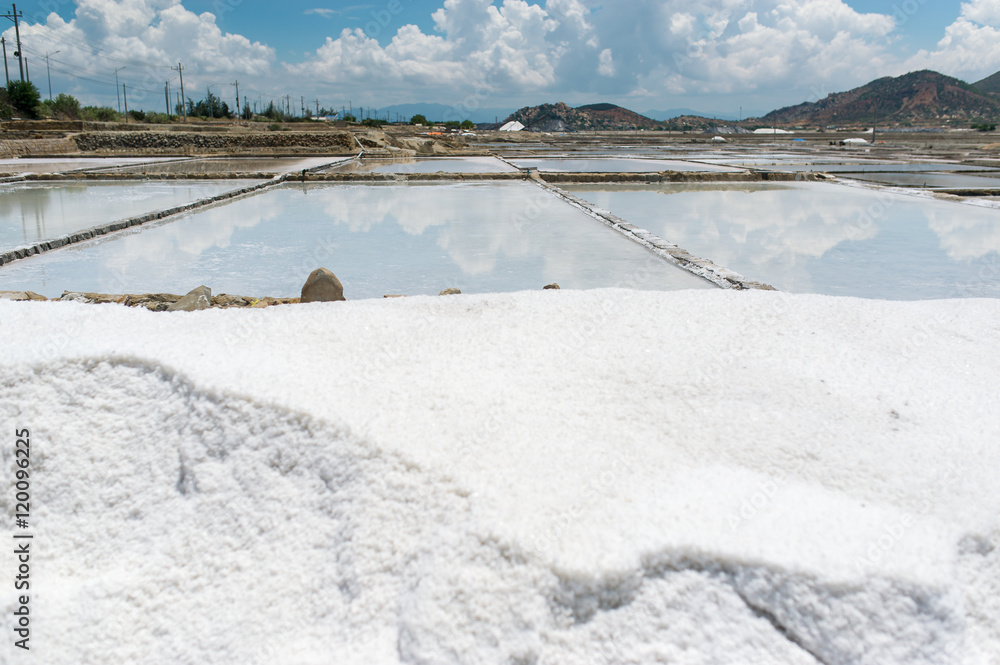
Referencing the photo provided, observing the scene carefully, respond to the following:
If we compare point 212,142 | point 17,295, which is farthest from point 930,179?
point 212,142

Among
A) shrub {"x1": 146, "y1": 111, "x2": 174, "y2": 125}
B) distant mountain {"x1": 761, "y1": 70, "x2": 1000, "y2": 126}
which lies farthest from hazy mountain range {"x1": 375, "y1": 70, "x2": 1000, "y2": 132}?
shrub {"x1": 146, "y1": 111, "x2": 174, "y2": 125}

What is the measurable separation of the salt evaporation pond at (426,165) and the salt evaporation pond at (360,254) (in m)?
7.00

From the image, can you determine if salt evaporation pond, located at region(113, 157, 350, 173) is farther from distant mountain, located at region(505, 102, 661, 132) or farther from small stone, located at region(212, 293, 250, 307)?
distant mountain, located at region(505, 102, 661, 132)

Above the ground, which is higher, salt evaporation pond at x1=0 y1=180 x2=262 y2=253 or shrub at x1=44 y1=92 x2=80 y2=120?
shrub at x1=44 y1=92 x2=80 y2=120

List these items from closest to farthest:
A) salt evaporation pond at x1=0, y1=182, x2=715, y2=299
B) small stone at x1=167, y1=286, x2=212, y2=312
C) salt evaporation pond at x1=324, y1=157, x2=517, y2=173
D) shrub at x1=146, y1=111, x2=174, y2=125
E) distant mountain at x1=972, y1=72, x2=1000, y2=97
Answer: small stone at x1=167, y1=286, x2=212, y2=312 < salt evaporation pond at x1=0, y1=182, x2=715, y2=299 < salt evaporation pond at x1=324, y1=157, x2=517, y2=173 < shrub at x1=146, y1=111, x2=174, y2=125 < distant mountain at x1=972, y1=72, x2=1000, y2=97

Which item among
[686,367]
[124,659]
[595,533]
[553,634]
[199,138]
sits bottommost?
[124,659]

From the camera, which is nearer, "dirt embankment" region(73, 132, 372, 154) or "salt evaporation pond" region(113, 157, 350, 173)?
"salt evaporation pond" region(113, 157, 350, 173)

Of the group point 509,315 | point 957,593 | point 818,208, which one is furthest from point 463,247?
point 818,208

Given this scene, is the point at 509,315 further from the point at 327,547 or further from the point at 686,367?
the point at 327,547

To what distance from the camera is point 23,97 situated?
29672 millimetres

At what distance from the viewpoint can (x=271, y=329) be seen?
2.49 meters

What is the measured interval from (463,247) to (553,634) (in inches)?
186

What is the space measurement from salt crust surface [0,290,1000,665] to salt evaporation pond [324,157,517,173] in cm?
1323

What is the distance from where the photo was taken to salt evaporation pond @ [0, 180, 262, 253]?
673cm
